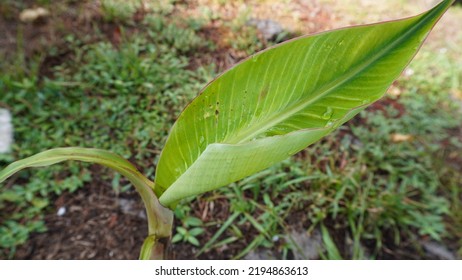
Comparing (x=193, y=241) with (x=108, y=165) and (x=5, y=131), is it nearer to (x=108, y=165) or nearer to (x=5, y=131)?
(x=108, y=165)

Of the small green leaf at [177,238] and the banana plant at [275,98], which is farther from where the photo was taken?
the small green leaf at [177,238]

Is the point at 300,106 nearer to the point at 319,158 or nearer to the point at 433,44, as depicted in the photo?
the point at 319,158

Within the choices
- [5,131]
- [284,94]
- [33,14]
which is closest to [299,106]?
[284,94]

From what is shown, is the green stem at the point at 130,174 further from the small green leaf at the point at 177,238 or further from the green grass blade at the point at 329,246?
the green grass blade at the point at 329,246

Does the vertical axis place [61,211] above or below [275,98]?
below

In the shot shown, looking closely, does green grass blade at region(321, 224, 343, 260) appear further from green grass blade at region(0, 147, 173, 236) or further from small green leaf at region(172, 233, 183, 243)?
green grass blade at region(0, 147, 173, 236)

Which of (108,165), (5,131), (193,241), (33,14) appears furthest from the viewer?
(33,14)

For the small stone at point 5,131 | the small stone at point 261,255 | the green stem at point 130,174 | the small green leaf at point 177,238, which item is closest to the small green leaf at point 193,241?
the small green leaf at point 177,238
